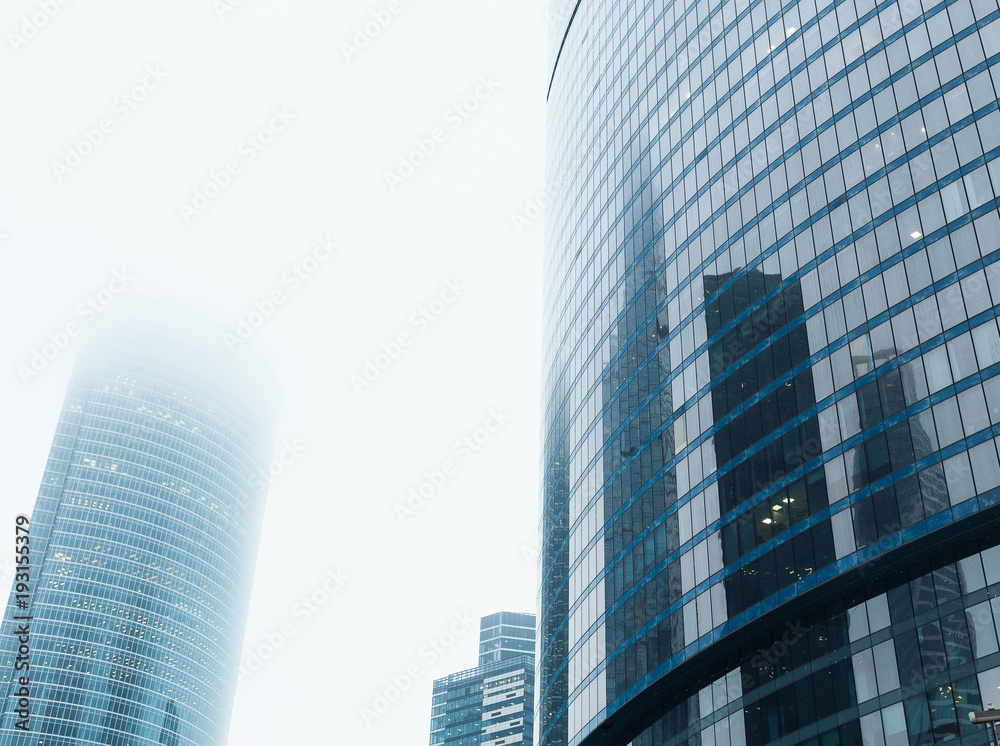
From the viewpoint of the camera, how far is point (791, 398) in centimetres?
6600

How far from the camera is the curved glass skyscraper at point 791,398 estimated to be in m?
55.6

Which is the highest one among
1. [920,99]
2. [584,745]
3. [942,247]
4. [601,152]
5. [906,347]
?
[601,152]

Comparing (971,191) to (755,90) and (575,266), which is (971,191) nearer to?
(755,90)

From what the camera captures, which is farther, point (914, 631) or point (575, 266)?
point (575, 266)

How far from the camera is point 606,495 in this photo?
3317 inches

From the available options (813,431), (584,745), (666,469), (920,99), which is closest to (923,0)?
(920,99)

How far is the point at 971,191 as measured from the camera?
60.8 meters

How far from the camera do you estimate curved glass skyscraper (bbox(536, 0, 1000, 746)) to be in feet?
182

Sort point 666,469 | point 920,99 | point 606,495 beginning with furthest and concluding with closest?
point 606,495
point 666,469
point 920,99

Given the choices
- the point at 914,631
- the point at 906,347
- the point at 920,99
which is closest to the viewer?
the point at 914,631

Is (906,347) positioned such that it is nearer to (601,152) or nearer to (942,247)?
(942,247)

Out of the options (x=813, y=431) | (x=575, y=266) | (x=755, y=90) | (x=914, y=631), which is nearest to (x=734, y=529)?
(x=813, y=431)

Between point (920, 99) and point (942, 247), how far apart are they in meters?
11.6

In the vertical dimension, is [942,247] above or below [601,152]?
below
